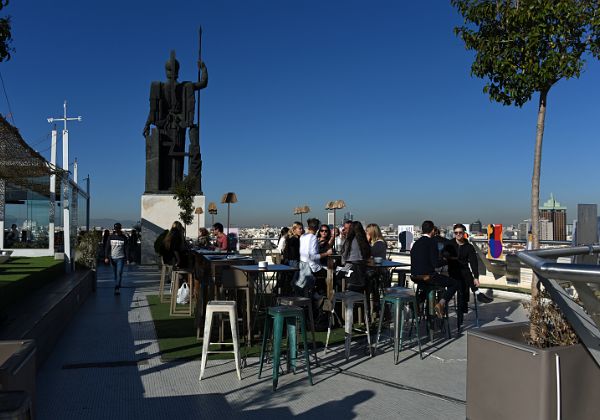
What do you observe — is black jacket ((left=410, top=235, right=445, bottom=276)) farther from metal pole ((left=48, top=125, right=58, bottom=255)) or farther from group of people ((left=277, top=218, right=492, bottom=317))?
metal pole ((left=48, top=125, right=58, bottom=255))

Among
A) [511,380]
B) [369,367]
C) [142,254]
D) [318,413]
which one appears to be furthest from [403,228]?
[511,380]

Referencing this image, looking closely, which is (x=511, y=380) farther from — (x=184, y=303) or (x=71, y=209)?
(x=71, y=209)

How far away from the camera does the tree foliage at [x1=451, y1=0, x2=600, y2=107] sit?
22.2 ft

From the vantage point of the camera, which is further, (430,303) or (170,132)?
(170,132)

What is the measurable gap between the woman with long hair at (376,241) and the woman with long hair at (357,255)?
147 centimetres

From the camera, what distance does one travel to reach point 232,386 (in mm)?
4891

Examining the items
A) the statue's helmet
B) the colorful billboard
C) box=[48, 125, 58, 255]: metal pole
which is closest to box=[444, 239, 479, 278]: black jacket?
the colorful billboard

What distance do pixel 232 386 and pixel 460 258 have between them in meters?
4.50

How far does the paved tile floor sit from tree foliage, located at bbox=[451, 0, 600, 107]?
11.4 feet

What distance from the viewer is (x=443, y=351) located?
6410 millimetres

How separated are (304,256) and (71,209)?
756 centimetres

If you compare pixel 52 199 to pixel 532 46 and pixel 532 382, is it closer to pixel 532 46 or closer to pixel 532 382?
pixel 532 46

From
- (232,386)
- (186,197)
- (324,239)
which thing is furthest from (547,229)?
(232,386)

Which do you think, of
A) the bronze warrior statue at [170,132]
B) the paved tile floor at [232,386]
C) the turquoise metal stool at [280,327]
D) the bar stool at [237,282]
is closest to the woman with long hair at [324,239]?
the paved tile floor at [232,386]
